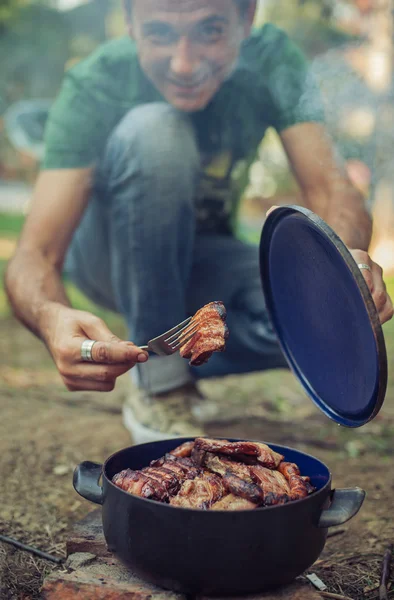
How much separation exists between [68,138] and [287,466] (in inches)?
75.5

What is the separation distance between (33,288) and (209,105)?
51.9 inches

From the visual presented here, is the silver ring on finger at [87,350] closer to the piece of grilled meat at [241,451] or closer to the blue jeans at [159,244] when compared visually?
the piece of grilled meat at [241,451]

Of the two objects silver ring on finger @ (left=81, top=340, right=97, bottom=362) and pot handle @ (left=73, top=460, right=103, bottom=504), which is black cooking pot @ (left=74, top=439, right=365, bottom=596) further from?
silver ring on finger @ (left=81, top=340, right=97, bottom=362)

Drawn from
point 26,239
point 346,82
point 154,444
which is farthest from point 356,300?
point 346,82

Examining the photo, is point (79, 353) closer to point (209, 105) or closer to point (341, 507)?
point (341, 507)

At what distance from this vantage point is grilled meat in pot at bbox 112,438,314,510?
1504 mm

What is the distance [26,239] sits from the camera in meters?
2.73

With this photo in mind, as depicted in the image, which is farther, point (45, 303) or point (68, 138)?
point (68, 138)

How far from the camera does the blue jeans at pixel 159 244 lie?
2.81m

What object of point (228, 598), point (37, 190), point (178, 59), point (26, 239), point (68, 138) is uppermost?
point (178, 59)

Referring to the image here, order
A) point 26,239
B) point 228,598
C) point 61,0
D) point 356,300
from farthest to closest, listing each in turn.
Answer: point 61,0, point 26,239, point 356,300, point 228,598

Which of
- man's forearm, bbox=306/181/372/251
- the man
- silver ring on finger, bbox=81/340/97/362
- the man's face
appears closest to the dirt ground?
the man

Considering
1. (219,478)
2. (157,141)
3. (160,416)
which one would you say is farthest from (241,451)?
(157,141)

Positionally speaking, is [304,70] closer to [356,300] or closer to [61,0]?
[356,300]
